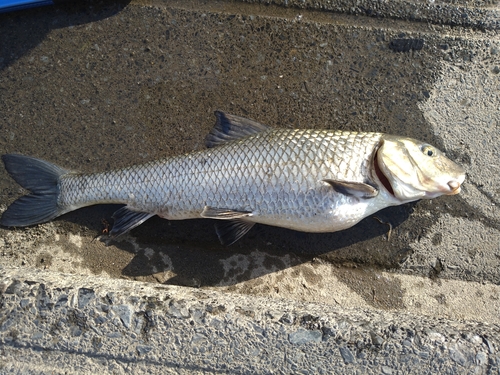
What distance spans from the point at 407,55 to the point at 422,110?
1.55ft

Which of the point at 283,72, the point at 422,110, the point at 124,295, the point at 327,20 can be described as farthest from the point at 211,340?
the point at 327,20

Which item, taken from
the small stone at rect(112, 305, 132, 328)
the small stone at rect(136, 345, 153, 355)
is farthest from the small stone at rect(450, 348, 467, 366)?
the small stone at rect(112, 305, 132, 328)

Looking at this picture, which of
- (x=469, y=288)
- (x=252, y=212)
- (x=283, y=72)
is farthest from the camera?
(x=283, y=72)

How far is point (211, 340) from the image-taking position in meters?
2.13

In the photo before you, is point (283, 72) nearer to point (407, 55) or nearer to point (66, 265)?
point (407, 55)

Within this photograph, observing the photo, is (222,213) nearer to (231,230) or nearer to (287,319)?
(231,230)

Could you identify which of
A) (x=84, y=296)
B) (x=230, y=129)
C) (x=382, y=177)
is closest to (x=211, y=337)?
(x=84, y=296)

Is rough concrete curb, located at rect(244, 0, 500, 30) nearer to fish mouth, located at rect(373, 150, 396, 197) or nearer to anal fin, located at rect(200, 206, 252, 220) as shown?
fish mouth, located at rect(373, 150, 396, 197)

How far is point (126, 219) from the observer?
2621 millimetres

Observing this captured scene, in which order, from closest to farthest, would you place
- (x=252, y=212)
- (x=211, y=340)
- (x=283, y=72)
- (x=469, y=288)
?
(x=211, y=340) → (x=252, y=212) → (x=469, y=288) → (x=283, y=72)

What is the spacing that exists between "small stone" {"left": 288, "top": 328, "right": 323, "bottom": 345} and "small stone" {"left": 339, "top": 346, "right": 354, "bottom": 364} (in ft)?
0.49

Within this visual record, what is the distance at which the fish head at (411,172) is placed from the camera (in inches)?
93.8

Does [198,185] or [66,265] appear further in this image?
[66,265]

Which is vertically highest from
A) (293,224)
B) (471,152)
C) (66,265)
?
(471,152)
